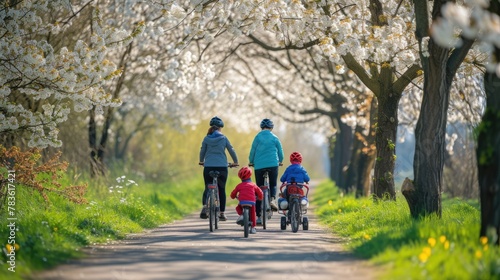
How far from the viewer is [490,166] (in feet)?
35.4

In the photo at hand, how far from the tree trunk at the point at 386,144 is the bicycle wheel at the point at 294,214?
13.8ft

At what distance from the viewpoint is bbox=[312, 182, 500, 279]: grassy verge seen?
29.0 feet

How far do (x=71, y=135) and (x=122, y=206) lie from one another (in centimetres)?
570

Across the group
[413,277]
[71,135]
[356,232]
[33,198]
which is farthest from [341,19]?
[413,277]

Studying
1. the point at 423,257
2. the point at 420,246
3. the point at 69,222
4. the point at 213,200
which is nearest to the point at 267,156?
the point at 213,200

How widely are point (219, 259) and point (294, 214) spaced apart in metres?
4.93

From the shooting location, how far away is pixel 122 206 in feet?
60.9

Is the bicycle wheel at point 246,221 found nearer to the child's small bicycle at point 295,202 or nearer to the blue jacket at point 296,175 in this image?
the child's small bicycle at point 295,202

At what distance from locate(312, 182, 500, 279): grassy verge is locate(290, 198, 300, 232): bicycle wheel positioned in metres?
0.84

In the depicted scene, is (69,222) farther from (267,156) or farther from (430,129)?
(430,129)

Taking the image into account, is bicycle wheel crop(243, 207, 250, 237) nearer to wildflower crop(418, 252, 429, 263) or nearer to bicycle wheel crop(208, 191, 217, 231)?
bicycle wheel crop(208, 191, 217, 231)

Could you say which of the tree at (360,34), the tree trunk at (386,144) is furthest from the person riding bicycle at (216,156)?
the tree trunk at (386,144)

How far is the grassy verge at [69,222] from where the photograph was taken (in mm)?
10796

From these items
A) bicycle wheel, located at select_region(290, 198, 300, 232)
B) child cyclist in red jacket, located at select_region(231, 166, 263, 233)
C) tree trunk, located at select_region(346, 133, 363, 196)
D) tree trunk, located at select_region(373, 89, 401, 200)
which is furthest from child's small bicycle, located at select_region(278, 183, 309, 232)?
tree trunk, located at select_region(346, 133, 363, 196)
